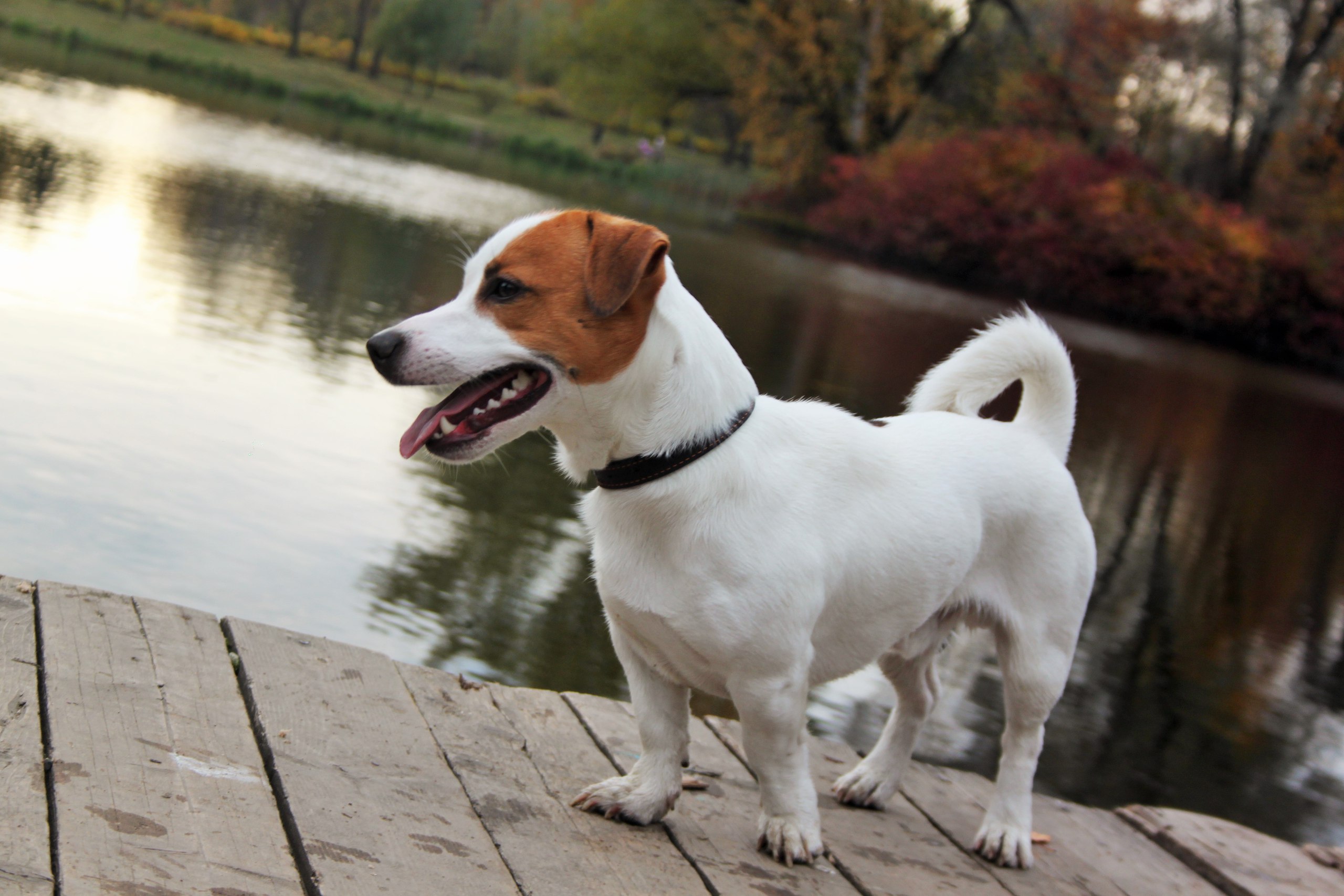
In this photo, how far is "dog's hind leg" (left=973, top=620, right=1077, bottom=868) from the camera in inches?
122

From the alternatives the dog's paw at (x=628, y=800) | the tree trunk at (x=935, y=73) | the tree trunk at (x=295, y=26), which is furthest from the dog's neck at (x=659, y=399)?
the tree trunk at (x=295, y=26)

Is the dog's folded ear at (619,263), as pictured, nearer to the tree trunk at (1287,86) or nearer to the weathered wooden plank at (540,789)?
the weathered wooden plank at (540,789)

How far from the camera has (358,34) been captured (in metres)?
53.1

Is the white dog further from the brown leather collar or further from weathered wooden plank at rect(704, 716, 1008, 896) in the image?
weathered wooden plank at rect(704, 716, 1008, 896)

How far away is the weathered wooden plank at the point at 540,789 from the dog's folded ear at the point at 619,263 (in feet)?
3.46

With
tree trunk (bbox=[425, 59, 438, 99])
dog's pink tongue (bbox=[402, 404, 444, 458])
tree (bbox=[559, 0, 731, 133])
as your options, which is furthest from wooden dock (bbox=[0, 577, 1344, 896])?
tree trunk (bbox=[425, 59, 438, 99])

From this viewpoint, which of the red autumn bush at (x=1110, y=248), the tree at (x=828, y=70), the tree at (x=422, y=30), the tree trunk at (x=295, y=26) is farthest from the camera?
the tree trunk at (x=295, y=26)

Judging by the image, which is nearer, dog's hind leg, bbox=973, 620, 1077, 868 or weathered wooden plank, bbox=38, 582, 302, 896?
weathered wooden plank, bbox=38, 582, 302, 896

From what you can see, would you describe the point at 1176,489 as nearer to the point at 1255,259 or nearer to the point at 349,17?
the point at 1255,259

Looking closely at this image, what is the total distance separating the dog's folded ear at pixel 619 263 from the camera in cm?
230

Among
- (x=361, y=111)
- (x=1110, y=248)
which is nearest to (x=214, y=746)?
(x=1110, y=248)

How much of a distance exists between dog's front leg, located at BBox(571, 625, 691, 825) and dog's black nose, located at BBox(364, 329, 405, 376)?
788mm

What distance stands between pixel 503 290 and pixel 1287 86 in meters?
28.6

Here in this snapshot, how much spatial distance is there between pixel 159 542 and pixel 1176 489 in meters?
8.24
